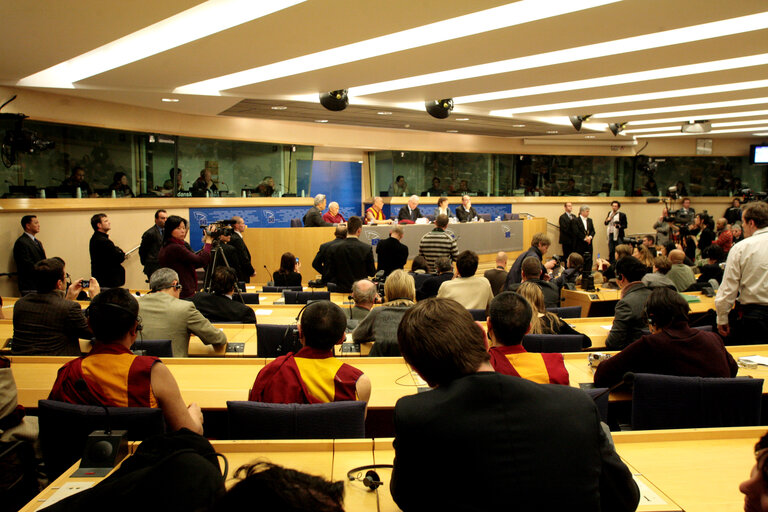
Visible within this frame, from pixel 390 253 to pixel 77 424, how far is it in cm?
589

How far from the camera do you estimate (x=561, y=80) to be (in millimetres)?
7730

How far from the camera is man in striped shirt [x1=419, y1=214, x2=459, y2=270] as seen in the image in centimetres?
826

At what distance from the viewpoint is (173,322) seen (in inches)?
158

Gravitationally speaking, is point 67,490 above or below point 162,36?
below

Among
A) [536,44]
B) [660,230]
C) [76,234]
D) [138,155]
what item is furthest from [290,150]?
[660,230]

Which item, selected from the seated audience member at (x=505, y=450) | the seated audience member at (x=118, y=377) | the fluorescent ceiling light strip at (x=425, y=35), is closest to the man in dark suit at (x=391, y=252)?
the fluorescent ceiling light strip at (x=425, y=35)

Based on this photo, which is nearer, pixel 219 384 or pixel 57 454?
pixel 57 454

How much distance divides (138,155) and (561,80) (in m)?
Answer: 7.27

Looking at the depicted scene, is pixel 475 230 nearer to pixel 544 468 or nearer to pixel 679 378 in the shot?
pixel 679 378

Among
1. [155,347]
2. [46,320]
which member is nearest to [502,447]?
[155,347]

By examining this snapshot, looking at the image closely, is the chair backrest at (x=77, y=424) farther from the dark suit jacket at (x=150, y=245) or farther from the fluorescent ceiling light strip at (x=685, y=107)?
the fluorescent ceiling light strip at (x=685, y=107)

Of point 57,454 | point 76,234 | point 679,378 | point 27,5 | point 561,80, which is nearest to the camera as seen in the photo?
point 57,454

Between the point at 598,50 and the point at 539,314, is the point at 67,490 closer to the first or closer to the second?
the point at 539,314

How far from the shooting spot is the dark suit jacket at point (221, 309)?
4.89 m
